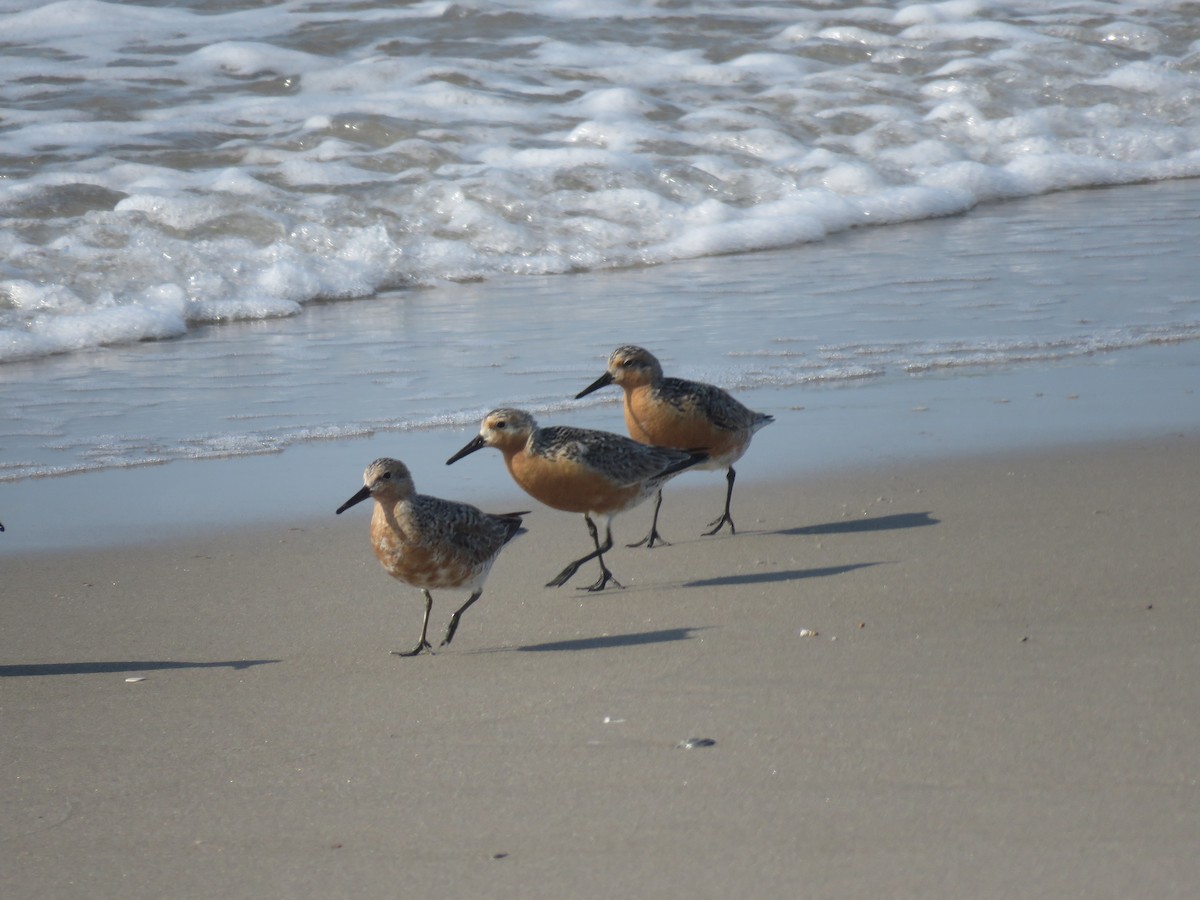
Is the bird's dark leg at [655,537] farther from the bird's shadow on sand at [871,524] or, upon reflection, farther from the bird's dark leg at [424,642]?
the bird's dark leg at [424,642]

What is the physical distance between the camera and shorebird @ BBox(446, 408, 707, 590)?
5305mm

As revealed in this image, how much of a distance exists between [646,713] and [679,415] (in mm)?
2295

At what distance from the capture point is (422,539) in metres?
4.61

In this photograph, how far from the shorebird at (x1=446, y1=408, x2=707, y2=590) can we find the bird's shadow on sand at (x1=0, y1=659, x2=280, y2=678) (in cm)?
120

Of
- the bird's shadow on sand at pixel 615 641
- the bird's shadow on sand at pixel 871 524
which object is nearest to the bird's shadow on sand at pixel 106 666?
the bird's shadow on sand at pixel 615 641

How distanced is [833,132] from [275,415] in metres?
9.00

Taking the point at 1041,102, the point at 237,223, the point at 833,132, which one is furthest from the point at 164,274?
the point at 1041,102

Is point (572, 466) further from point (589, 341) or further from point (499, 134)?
point (499, 134)

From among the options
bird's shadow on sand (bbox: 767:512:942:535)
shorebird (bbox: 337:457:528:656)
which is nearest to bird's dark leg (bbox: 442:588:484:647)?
shorebird (bbox: 337:457:528:656)

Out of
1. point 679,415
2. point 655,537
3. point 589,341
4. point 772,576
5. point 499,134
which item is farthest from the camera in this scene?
point 499,134

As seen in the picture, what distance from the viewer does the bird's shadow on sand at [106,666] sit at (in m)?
4.38

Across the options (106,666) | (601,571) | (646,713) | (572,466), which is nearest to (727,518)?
(601,571)

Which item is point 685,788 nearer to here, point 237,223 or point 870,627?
point 870,627

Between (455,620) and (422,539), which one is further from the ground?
(422,539)
